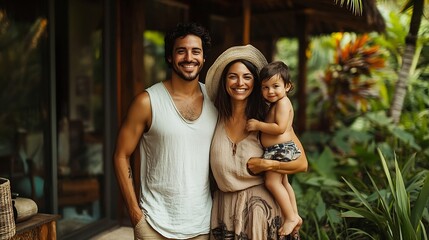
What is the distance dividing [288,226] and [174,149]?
2.11ft

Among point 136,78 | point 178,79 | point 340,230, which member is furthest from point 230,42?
point 178,79

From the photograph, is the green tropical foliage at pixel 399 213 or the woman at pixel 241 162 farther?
the green tropical foliage at pixel 399 213

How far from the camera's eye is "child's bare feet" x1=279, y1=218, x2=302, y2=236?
2.12 meters

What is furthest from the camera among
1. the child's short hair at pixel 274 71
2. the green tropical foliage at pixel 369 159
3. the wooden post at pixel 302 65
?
the wooden post at pixel 302 65

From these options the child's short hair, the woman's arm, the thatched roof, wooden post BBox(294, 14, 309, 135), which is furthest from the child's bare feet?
wooden post BBox(294, 14, 309, 135)

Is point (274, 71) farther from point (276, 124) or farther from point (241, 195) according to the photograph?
point (241, 195)

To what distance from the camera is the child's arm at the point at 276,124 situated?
2066 millimetres

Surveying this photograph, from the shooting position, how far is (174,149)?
7.10ft

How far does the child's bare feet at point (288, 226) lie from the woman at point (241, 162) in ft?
0.09

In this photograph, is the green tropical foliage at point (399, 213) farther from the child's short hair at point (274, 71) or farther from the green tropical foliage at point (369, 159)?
Answer: the child's short hair at point (274, 71)

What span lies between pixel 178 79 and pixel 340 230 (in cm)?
211

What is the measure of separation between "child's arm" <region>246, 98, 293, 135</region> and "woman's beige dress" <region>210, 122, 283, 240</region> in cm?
9

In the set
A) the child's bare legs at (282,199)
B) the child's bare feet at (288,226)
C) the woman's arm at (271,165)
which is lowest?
the child's bare feet at (288,226)

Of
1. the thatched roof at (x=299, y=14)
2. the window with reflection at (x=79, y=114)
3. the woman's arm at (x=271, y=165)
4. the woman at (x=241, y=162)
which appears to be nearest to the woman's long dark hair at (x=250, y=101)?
the woman at (x=241, y=162)
